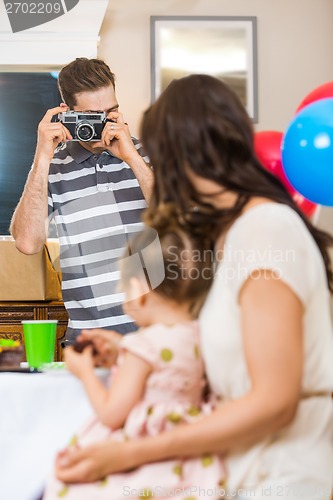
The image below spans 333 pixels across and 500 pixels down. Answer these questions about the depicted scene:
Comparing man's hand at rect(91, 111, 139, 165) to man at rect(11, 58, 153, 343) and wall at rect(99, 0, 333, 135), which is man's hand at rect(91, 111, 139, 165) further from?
wall at rect(99, 0, 333, 135)

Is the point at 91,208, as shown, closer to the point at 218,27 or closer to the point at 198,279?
the point at 198,279

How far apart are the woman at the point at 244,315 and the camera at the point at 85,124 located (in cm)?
107

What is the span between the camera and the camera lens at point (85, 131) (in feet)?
6.35

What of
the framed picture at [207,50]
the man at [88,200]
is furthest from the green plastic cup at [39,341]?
the framed picture at [207,50]

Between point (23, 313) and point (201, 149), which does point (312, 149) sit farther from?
point (23, 313)

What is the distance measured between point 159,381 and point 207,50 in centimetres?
258

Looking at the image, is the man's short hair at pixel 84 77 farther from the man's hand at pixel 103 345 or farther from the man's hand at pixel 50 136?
the man's hand at pixel 103 345

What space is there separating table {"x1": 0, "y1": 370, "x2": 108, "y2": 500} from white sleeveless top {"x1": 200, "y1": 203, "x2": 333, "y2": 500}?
32 cm

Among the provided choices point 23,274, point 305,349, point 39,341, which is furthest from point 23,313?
point 305,349

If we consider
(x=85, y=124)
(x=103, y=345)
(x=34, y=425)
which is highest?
(x=103, y=345)

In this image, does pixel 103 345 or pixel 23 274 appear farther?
pixel 23 274

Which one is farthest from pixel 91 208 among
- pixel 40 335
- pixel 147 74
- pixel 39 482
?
pixel 147 74

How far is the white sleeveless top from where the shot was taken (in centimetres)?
83

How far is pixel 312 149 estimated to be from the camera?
1.59 meters
